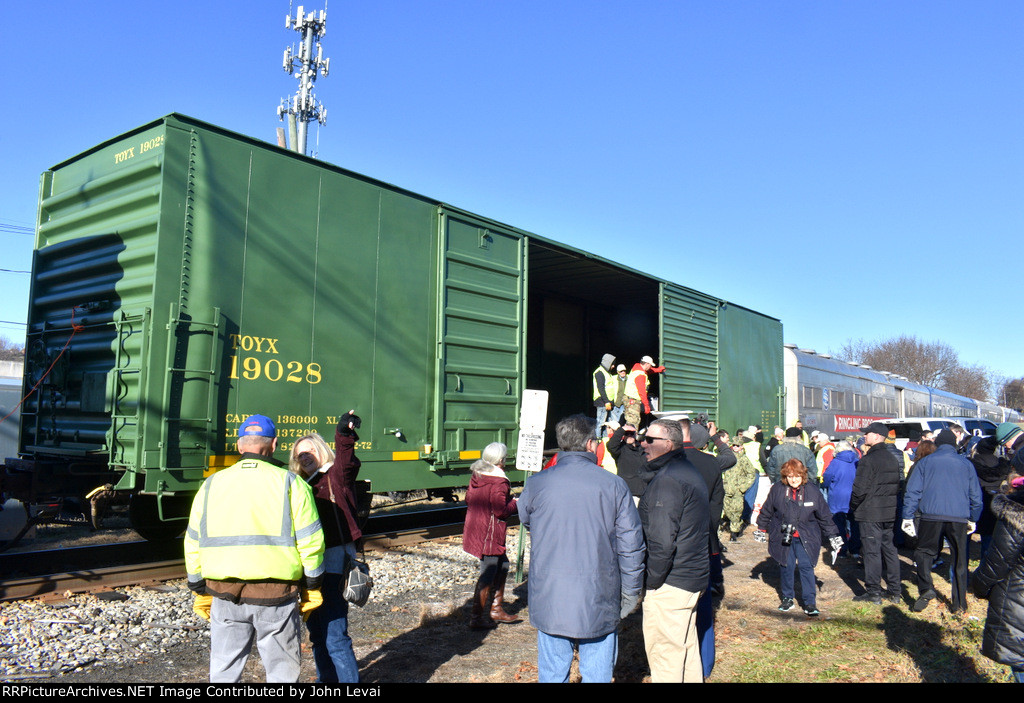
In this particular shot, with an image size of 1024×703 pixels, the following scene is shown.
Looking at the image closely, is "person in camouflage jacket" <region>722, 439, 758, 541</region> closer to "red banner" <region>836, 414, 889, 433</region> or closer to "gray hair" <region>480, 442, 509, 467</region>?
"gray hair" <region>480, 442, 509, 467</region>

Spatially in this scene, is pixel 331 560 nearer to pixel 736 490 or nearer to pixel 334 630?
pixel 334 630

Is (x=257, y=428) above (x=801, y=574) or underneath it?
above

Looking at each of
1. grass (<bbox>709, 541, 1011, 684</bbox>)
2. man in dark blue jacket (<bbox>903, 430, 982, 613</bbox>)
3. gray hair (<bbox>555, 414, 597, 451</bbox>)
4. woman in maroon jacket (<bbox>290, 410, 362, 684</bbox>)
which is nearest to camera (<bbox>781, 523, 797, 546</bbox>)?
grass (<bbox>709, 541, 1011, 684</bbox>)

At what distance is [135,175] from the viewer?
6590 millimetres

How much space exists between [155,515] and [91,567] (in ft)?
2.39

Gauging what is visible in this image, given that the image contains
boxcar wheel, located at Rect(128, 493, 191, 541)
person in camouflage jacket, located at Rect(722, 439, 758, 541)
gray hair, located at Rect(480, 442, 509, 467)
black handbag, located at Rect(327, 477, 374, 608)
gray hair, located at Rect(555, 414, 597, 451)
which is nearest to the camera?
gray hair, located at Rect(555, 414, 597, 451)

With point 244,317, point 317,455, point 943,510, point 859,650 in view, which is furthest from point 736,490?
point 317,455

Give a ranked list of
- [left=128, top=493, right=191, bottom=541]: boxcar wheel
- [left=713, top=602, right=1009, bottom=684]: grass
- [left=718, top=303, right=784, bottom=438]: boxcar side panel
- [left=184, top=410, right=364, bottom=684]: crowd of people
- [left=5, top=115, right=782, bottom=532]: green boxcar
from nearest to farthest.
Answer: [left=184, top=410, right=364, bottom=684]: crowd of people → [left=713, top=602, right=1009, bottom=684]: grass → [left=5, top=115, right=782, bottom=532]: green boxcar → [left=128, top=493, right=191, bottom=541]: boxcar wheel → [left=718, top=303, right=784, bottom=438]: boxcar side panel

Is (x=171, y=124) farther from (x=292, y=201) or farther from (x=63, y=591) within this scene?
(x=63, y=591)

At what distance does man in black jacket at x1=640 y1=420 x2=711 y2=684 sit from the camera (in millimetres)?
3727

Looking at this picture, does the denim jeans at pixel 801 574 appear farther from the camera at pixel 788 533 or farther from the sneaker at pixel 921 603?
the sneaker at pixel 921 603

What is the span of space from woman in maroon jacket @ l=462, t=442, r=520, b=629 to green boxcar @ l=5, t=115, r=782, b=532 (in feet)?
6.64

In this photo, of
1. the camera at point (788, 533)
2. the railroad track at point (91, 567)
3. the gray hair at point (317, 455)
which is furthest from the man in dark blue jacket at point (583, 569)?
the railroad track at point (91, 567)

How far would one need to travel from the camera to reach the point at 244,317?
656 centimetres
